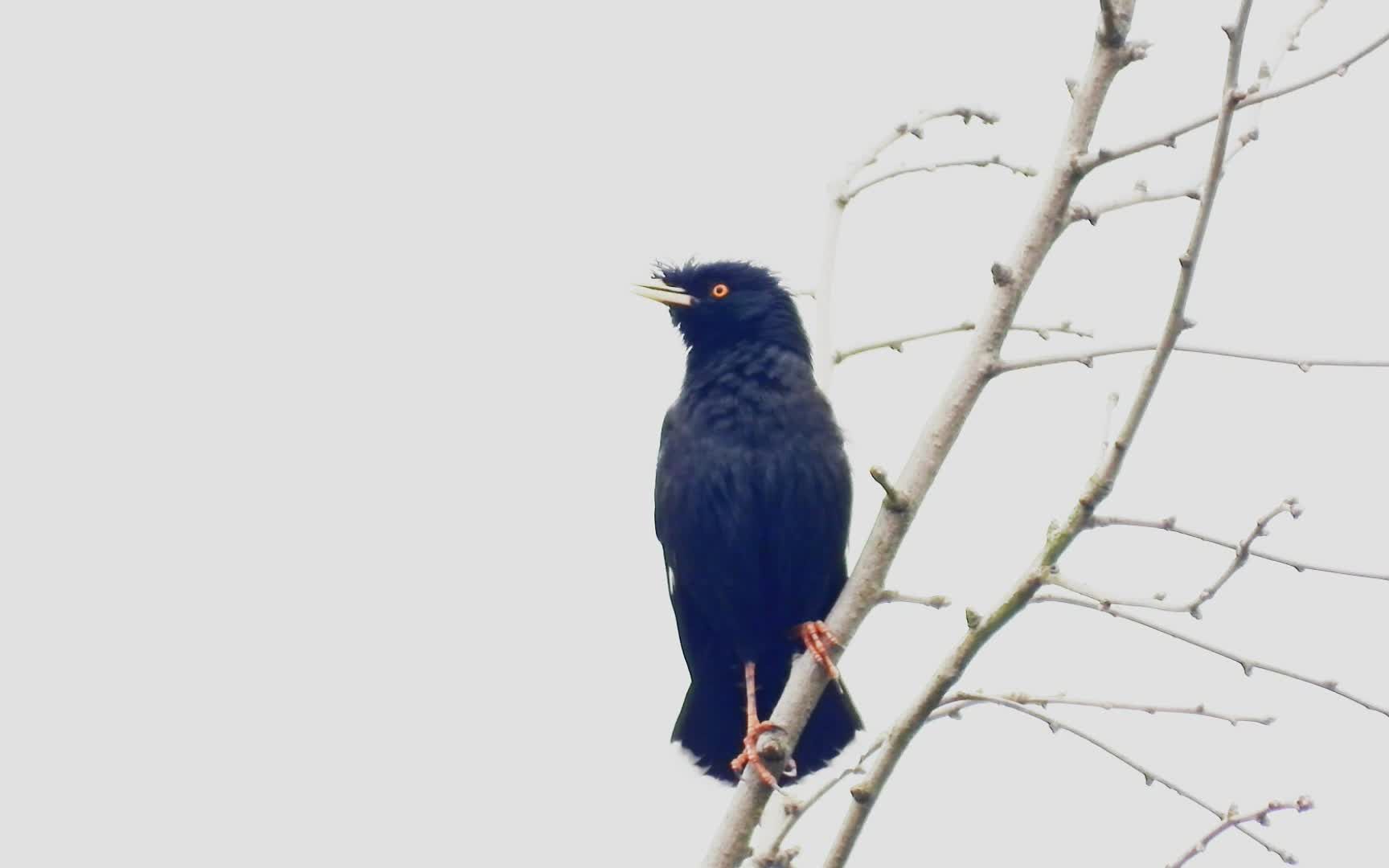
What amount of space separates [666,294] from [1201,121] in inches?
141

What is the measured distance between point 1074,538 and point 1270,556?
394 millimetres

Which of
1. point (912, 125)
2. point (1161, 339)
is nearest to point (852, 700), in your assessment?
point (912, 125)

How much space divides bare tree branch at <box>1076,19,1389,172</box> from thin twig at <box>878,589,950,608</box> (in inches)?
43.5

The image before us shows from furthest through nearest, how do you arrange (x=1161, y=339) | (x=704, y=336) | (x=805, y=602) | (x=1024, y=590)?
1. (x=704, y=336)
2. (x=805, y=602)
3. (x=1024, y=590)
4. (x=1161, y=339)

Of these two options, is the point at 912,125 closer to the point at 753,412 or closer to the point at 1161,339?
the point at 753,412

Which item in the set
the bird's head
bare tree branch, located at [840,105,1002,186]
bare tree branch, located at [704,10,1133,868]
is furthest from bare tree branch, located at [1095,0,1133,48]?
the bird's head

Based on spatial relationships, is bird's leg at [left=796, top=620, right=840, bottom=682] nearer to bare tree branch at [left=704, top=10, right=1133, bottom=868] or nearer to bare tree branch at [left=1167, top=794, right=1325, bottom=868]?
bare tree branch at [left=704, top=10, right=1133, bottom=868]

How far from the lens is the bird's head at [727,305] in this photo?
7074 mm

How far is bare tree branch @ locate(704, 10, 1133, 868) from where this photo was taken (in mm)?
4434

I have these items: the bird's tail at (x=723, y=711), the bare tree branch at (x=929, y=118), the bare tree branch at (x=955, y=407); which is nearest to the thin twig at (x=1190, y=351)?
the bare tree branch at (x=955, y=407)

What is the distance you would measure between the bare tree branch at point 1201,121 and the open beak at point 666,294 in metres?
3.11

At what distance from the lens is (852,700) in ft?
21.1

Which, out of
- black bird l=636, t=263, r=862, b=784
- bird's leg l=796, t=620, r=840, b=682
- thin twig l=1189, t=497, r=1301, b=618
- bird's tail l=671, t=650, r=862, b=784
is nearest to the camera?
thin twig l=1189, t=497, r=1301, b=618

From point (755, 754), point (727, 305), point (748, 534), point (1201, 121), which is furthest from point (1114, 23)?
point (727, 305)
